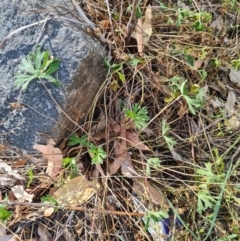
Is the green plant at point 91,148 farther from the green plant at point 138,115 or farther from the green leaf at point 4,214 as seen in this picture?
the green leaf at point 4,214

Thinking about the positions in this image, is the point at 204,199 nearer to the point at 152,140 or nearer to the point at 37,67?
the point at 152,140

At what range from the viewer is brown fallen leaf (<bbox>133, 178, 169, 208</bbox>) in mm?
1775

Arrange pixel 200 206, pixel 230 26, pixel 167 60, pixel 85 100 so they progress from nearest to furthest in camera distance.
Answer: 1. pixel 200 206
2. pixel 85 100
3. pixel 167 60
4. pixel 230 26

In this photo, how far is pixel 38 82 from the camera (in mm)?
1734

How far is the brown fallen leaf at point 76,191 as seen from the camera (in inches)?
68.9

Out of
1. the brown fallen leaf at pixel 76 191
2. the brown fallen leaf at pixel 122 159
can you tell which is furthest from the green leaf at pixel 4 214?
the brown fallen leaf at pixel 122 159

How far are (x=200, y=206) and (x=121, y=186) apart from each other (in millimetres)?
327

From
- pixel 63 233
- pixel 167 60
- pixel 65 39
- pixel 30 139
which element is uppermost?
pixel 65 39

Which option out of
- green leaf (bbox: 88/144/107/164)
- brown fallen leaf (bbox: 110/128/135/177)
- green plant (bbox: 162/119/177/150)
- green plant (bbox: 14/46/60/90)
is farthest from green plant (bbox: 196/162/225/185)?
green plant (bbox: 14/46/60/90)

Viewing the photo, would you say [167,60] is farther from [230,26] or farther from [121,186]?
[121,186]

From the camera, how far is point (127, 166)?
5.95ft

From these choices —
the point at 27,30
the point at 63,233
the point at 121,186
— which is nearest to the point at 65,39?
the point at 27,30

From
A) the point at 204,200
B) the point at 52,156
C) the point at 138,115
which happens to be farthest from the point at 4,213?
the point at 204,200

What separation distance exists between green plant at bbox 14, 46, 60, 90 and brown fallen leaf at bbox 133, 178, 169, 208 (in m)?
0.51
